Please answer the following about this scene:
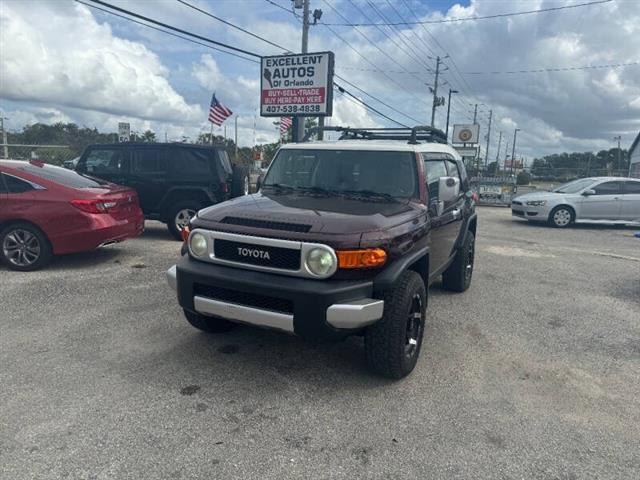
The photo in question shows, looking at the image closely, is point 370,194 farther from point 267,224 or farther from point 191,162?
point 191,162

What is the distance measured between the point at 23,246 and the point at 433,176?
17.9ft

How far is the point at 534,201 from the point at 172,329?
12796 mm

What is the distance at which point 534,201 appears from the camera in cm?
1432

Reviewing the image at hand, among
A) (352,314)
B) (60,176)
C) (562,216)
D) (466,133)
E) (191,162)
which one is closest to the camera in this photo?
(352,314)

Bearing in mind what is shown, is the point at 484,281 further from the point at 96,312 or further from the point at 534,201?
the point at 534,201

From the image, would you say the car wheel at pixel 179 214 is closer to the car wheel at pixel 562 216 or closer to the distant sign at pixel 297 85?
the distant sign at pixel 297 85

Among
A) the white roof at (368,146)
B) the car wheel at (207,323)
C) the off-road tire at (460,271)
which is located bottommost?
the car wheel at (207,323)

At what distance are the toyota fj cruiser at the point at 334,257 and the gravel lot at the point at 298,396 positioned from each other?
1.48 feet

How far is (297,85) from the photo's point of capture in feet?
48.2

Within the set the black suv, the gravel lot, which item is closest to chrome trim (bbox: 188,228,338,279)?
the gravel lot

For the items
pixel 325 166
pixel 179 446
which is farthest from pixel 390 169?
pixel 179 446

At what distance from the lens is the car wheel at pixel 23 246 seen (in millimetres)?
6281

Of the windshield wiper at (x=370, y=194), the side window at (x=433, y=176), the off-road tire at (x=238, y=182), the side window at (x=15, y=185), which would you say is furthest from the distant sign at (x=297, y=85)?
the windshield wiper at (x=370, y=194)

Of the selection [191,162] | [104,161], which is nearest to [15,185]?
[104,161]
